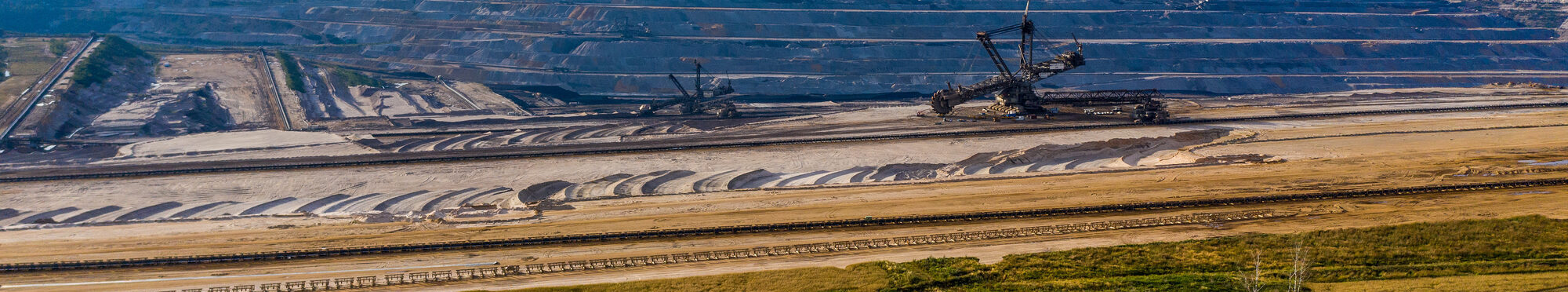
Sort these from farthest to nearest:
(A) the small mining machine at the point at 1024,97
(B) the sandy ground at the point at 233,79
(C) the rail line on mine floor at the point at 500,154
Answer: (B) the sandy ground at the point at 233,79 < (A) the small mining machine at the point at 1024,97 < (C) the rail line on mine floor at the point at 500,154

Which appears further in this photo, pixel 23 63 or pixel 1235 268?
pixel 23 63

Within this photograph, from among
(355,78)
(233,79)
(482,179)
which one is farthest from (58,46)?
(482,179)

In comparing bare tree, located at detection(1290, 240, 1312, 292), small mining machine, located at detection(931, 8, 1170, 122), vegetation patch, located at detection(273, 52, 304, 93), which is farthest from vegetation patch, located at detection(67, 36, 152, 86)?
bare tree, located at detection(1290, 240, 1312, 292)

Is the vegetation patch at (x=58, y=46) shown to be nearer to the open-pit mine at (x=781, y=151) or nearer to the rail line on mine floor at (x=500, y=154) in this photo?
the open-pit mine at (x=781, y=151)

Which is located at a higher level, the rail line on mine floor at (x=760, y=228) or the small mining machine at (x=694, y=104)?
the small mining machine at (x=694, y=104)

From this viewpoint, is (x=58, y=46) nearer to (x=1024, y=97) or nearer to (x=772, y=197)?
(x=772, y=197)

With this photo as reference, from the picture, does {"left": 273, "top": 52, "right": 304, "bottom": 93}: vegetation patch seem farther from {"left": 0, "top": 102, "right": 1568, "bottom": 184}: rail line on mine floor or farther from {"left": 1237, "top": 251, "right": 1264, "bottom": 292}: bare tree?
{"left": 1237, "top": 251, "right": 1264, "bottom": 292}: bare tree

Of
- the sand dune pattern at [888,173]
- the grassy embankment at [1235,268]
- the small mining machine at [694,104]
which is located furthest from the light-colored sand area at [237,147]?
the grassy embankment at [1235,268]
